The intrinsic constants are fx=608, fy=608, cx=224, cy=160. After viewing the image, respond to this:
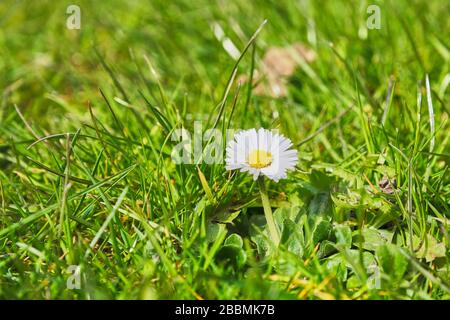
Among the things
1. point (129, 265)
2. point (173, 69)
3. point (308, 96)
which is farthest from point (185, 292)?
point (173, 69)

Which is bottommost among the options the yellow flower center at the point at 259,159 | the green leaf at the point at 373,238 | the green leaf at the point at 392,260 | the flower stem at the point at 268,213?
the green leaf at the point at 392,260

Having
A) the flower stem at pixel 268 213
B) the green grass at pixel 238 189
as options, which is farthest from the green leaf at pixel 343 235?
the flower stem at pixel 268 213

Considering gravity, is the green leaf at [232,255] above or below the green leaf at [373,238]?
below

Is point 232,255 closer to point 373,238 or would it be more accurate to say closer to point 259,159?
point 259,159

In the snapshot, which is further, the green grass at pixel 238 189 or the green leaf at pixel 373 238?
the green leaf at pixel 373 238

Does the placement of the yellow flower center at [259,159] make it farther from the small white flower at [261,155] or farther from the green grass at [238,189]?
the green grass at [238,189]

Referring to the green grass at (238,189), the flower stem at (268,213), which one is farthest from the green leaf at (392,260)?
the flower stem at (268,213)

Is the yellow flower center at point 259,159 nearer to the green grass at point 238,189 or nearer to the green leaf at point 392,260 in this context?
the green grass at point 238,189
